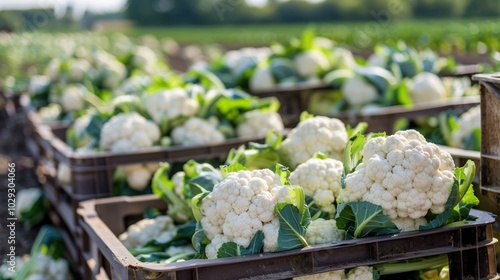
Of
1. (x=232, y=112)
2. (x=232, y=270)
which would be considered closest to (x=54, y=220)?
(x=232, y=112)

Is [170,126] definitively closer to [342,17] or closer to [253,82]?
[253,82]

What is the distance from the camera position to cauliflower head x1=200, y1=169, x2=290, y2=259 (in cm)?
247

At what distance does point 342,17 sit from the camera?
4888 cm

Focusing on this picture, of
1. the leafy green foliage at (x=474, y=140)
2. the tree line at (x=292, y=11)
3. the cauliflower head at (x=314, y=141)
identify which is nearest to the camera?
the cauliflower head at (x=314, y=141)

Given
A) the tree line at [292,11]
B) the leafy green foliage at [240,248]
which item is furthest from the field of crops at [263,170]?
the tree line at [292,11]

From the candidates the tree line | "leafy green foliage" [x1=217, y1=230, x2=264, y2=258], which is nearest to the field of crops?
"leafy green foliage" [x1=217, y1=230, x2=264, y2=258]

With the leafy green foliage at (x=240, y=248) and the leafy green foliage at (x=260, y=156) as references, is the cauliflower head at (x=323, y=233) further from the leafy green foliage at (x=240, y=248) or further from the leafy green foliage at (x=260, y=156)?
the leafy green foliage at (x=260, y=156)

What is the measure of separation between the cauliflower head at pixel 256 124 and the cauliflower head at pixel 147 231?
1112 mm

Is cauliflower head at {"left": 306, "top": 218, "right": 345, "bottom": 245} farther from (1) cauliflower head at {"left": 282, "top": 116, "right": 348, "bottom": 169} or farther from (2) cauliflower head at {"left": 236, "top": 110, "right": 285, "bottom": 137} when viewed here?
(2) cauliflower head at {"left": 236, "top": 110, "right": 285, "bottom": 137}

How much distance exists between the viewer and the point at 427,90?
17.0 ft

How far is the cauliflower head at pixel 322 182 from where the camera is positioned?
283cm

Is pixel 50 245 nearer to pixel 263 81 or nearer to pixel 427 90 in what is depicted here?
pixel 263 81

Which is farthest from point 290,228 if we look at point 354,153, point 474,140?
point 474,140

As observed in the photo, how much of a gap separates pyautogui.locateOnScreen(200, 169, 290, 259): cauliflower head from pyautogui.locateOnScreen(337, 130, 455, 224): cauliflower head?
287mm
